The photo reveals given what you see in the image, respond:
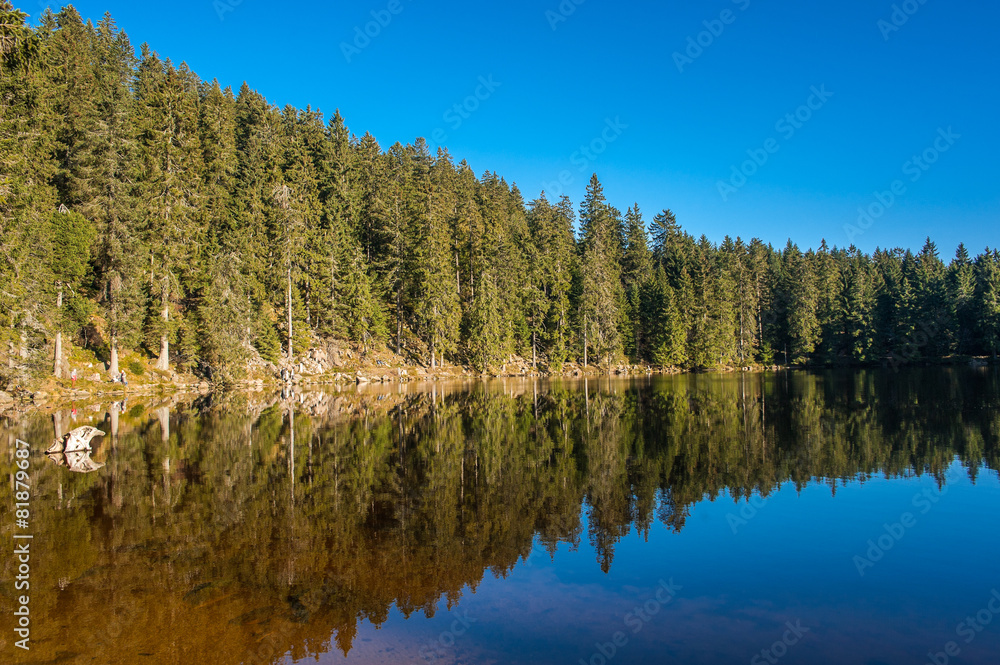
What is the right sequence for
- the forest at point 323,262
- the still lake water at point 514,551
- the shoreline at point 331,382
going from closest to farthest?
the still lake water at point 514,551
the shoreline at point 331,382
the forest at point 323,262

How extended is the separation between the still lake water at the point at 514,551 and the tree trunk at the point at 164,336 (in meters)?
21.7

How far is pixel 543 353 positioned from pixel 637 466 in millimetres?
58006

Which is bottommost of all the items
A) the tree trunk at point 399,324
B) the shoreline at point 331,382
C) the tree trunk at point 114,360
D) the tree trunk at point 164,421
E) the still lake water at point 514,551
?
the still lake water at point 514,551

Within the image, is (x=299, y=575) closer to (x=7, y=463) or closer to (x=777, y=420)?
(x=7, y=463)

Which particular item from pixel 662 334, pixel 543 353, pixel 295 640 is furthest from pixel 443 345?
pixel 295 640

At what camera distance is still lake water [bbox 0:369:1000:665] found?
6.87 m

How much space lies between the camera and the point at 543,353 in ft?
243

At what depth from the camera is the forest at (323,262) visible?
1400 inches

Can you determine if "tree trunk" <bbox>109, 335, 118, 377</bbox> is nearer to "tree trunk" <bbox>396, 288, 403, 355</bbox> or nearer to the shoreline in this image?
the shoreline

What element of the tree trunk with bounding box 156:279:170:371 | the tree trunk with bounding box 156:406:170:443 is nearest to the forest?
the tree trunk with bounding box 156:279:170:371

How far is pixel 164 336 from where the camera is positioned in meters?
40.6

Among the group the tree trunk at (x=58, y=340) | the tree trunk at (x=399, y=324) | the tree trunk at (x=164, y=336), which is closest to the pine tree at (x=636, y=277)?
the tree trunk at (x=399, y=324)

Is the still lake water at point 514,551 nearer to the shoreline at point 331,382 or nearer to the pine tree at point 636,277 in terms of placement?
the shoreline at point 331,382

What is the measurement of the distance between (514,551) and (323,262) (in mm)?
51372
